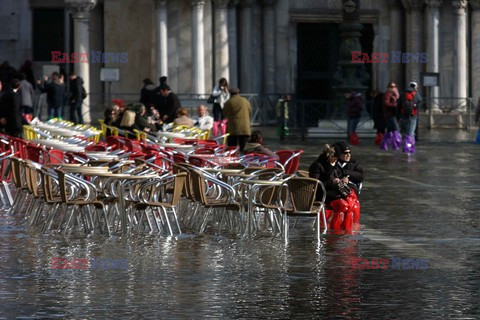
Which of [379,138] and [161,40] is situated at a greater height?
[161,40]

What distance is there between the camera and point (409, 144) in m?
31.2

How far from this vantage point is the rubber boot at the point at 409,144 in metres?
31.0

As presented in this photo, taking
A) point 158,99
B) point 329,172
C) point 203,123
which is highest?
point 158,99

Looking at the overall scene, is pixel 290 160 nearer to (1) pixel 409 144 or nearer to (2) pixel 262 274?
(2) pixel 262 274

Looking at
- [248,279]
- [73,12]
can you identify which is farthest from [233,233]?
[73,12]

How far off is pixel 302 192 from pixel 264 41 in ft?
90.2

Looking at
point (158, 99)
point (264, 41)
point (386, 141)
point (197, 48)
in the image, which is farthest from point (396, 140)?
point (264, 41)

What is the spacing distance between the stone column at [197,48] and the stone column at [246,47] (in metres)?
1.86

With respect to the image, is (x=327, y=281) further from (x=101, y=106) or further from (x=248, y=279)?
(x=101, y=106)

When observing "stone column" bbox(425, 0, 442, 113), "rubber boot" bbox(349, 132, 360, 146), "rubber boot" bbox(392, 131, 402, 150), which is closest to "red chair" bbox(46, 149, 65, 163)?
"rubber boot" bbox(392, 131, 402, 150)

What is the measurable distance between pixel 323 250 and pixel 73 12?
27011mm

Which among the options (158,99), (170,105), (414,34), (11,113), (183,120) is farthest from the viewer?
(414,34)

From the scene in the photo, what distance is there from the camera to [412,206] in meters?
20.2

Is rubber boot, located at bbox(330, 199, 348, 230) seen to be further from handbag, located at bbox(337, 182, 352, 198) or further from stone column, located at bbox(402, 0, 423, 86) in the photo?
stone column, located at bbox(402, 0, 423, 86)
